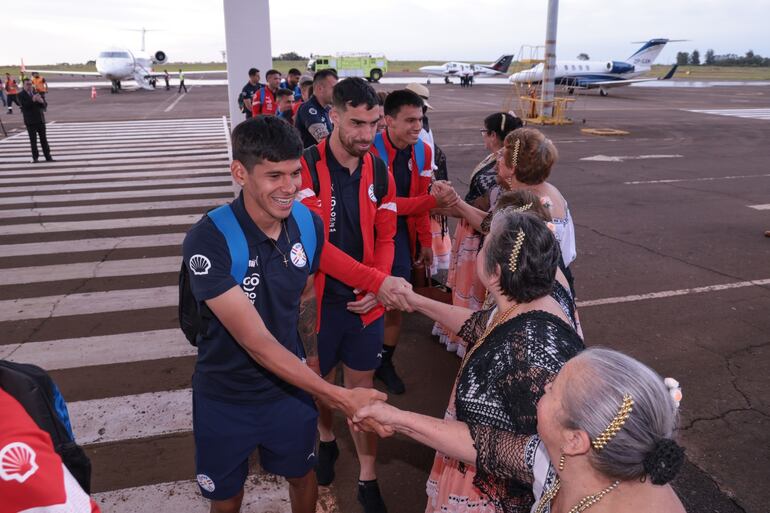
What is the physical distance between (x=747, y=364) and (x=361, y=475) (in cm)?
423

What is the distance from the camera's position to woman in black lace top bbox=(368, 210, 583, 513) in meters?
2.13

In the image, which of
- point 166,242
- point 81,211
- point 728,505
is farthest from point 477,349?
point 81,211

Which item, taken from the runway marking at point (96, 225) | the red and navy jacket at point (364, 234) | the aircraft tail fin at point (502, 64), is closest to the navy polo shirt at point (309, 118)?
the runway marking at point (96, 225)

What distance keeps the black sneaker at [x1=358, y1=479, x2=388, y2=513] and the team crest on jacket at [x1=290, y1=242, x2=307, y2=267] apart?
1762 millimetres

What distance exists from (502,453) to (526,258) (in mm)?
781

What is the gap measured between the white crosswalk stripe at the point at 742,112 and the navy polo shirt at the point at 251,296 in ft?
110

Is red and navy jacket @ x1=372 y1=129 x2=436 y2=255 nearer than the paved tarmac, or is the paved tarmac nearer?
the paved tarmac

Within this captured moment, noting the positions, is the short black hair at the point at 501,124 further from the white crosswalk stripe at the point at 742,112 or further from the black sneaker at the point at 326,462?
the white crosswalk stripe at the point at 742,112

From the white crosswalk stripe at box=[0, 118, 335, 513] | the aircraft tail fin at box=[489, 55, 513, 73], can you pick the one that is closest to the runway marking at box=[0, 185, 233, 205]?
the white crosswalk stripe at box=[0, 118, 335, 513]

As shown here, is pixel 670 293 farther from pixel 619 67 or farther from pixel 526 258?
pixel 619 67

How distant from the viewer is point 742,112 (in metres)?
32.0

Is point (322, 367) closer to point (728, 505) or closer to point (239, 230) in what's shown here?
point (239, 230)

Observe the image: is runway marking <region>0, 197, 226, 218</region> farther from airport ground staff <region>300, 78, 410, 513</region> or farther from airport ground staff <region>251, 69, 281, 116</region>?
airport ground staff <region>300, 78, 410, 513</region>

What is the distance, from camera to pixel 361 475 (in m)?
3.83
